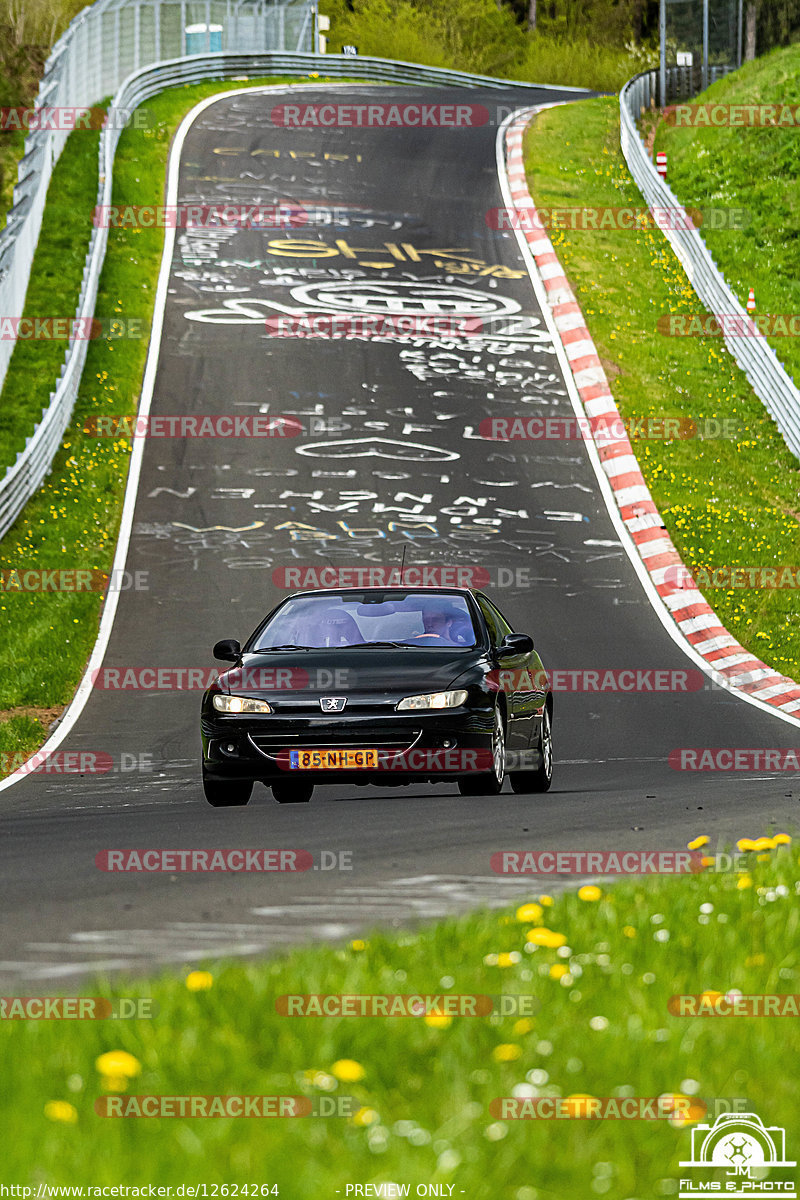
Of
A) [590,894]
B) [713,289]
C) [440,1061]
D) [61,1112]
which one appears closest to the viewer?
[61,1112]

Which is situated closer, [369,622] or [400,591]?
[369,622]

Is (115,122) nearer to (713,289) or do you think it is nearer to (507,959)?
(713,289)

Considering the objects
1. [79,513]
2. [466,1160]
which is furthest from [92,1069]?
[79,513]

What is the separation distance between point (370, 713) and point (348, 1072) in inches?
232

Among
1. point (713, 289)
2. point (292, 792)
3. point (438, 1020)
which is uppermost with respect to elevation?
point (438, 1020)

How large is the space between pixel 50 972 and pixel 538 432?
20.5m

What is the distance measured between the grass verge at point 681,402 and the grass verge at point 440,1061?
12.2 meters

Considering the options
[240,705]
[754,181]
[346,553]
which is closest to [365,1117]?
[240,705]

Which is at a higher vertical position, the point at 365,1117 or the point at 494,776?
the point at 365,1117

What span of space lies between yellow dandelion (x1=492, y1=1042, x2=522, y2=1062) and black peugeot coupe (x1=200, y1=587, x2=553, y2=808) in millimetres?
5657

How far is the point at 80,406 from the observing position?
84.3 feet

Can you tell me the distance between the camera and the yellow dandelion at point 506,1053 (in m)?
4.04

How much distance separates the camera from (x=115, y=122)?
40500 millimetres

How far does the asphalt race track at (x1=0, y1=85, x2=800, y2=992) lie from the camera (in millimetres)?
7129
